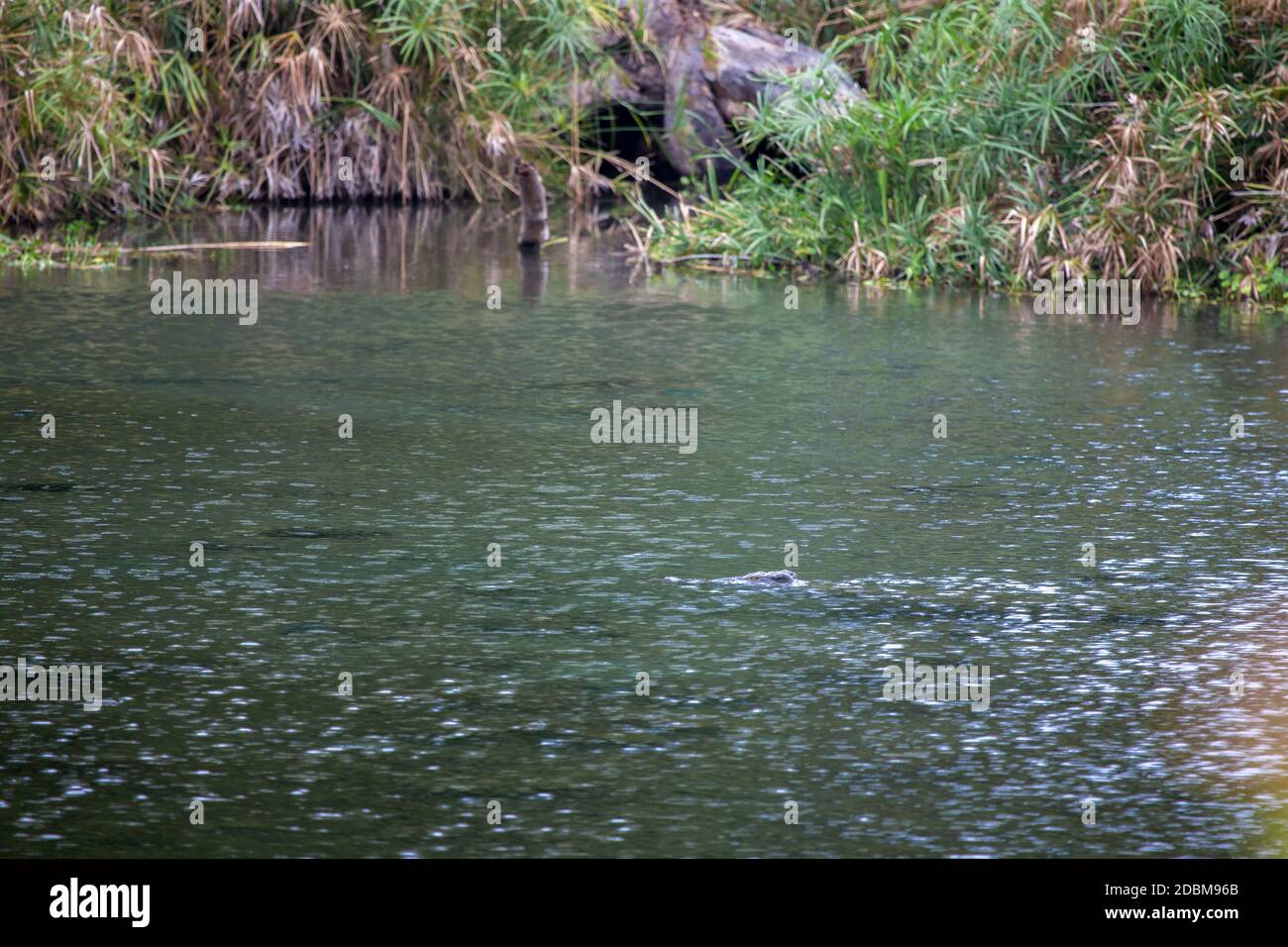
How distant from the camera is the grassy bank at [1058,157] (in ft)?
39.6

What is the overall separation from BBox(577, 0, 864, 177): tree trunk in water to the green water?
8.22 metres

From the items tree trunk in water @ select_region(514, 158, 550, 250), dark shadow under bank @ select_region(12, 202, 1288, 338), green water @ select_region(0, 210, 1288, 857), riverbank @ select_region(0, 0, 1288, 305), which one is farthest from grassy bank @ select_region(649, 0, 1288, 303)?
green water @ select_region(0, 210, 1288, 857)

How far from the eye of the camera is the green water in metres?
4.15

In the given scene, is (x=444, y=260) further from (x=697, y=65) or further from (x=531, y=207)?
(x=697, y=65)

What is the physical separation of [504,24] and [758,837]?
1503cm

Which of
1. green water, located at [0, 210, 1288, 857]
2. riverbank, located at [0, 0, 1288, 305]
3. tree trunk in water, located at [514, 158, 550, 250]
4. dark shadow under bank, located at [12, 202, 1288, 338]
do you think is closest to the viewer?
green water, located at [0, 210, 1288, 857]

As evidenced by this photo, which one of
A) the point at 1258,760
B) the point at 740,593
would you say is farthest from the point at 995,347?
the point at 1258,760

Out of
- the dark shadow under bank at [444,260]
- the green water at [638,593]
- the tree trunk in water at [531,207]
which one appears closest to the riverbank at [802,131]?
the dark shadow under bank at [444,260]

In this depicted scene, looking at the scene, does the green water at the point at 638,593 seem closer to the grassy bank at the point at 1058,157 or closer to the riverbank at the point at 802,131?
the grassy bank at the point at 1058,157

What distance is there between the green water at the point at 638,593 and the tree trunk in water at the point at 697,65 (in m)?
8.22

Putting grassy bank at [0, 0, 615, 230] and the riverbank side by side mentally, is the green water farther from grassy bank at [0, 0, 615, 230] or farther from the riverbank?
grassy bank at [0, 0, 615, 230]

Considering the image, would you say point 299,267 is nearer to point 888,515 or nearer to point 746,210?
point 746,210
